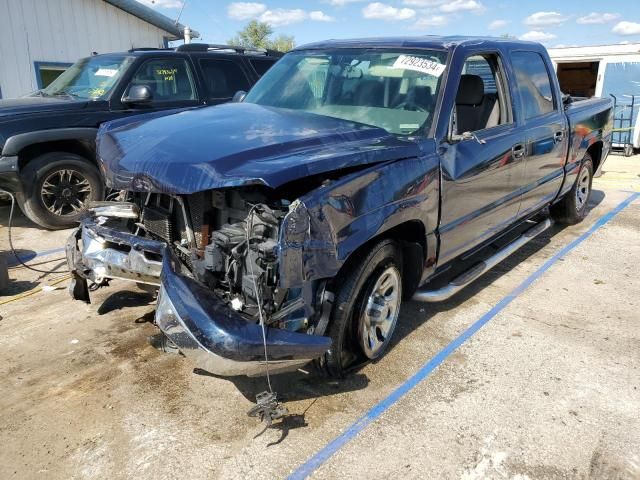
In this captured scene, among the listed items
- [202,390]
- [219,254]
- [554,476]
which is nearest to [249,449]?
[202,390]

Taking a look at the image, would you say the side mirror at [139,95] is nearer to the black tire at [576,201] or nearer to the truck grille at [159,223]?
the truck grille at [159,223]

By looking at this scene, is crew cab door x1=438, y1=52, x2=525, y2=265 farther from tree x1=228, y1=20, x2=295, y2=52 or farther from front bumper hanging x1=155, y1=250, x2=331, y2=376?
tree x1=228, y1=20, x2=295, y2=52

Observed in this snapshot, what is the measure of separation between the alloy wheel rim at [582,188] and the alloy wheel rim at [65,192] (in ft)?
19.5

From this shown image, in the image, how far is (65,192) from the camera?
6.19 meters

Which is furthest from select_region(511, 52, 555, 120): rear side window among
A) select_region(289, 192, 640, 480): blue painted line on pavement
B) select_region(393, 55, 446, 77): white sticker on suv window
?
select_region(289, 192, 640, 480): blue painted line on pavement

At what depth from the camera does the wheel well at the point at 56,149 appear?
593 centimetres

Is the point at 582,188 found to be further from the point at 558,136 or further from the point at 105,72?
the point at 105,72

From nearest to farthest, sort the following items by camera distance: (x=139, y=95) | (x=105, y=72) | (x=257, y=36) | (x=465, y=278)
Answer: (x=465, y=278), (x=139, y=95), (x=105, y=72), (x=257, y=36)

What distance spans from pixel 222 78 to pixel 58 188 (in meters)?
2.65

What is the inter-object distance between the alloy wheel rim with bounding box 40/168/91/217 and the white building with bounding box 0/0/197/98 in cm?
695

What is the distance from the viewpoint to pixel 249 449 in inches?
106

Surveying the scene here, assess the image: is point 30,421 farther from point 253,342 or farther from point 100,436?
point 253,342

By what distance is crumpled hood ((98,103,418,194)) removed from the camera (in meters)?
2.58

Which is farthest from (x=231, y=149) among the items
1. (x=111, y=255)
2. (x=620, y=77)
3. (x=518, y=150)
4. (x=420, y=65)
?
(x=620, y=77)
